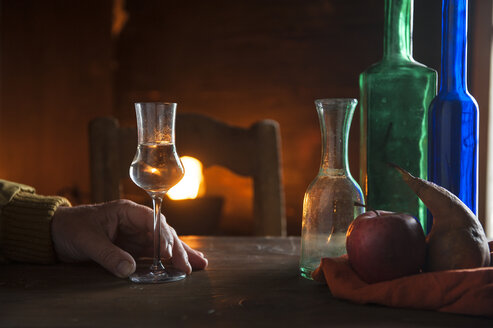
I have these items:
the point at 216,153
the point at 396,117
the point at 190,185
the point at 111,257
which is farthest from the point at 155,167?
the point at 190,185

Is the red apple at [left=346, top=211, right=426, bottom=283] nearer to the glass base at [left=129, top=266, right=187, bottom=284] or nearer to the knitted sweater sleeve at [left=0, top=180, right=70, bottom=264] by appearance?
the glass base at [left=129, top=266, right=187, bottom=284]

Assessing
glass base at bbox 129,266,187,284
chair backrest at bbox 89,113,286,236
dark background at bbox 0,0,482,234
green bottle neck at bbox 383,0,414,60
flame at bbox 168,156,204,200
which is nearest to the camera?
glass base at bbox 129,266,187,284

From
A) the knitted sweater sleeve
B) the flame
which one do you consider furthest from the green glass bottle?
the flame

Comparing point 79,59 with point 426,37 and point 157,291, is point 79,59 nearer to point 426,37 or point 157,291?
point 426,37

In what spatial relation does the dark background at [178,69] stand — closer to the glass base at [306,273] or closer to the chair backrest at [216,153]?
A: the chair backrest at [216,153]

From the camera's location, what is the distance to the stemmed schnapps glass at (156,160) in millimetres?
731

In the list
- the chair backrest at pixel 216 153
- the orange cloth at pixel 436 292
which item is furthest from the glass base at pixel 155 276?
the chair backrest at pixel 216 153

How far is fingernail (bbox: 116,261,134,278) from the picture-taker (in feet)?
2.45

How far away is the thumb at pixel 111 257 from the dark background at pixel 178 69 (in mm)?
2183

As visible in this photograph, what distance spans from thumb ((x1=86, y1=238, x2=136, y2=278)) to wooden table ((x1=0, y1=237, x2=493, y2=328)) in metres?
0.01

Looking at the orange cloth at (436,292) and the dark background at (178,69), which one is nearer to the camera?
the orange cloth at (436,292)

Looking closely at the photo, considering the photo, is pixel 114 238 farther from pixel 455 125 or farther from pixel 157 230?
pixel 455 125

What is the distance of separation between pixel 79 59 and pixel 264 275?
2561 millimetres

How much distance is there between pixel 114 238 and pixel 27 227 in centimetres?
15
